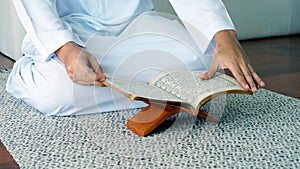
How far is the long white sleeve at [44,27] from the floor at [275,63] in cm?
32

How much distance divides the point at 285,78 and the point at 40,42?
1.09 meters

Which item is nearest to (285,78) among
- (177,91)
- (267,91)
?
(267,91)

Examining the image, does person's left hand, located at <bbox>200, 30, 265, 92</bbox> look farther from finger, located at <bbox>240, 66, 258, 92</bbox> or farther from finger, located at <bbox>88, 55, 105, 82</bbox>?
finger, located at <bbox>88, 55, 105, 82</bbox>

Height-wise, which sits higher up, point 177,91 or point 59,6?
point 59,6

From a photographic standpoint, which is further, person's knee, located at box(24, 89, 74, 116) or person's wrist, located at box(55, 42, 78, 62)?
person's knee, located at box(24, 89, 74, 116)

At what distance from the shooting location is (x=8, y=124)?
5.13 feet

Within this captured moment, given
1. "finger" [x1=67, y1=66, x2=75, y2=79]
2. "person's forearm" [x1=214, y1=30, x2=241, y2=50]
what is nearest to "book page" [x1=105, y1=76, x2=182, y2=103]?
"finger" [x1=67, y1=66, x2=75, y2=79]

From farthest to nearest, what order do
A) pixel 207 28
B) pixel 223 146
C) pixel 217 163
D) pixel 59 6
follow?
pixel 59 6, pixel 207 28, pixel 223 146, pixel 217 163

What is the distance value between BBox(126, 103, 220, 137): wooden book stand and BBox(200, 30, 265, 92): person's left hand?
14 cm

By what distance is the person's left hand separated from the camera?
141 cm

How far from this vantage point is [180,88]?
1.43 metres

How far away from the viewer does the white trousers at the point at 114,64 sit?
5.30 ft

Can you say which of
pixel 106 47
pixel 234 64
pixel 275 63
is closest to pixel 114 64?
pixel 106 47

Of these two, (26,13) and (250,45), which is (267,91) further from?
(250,45)
